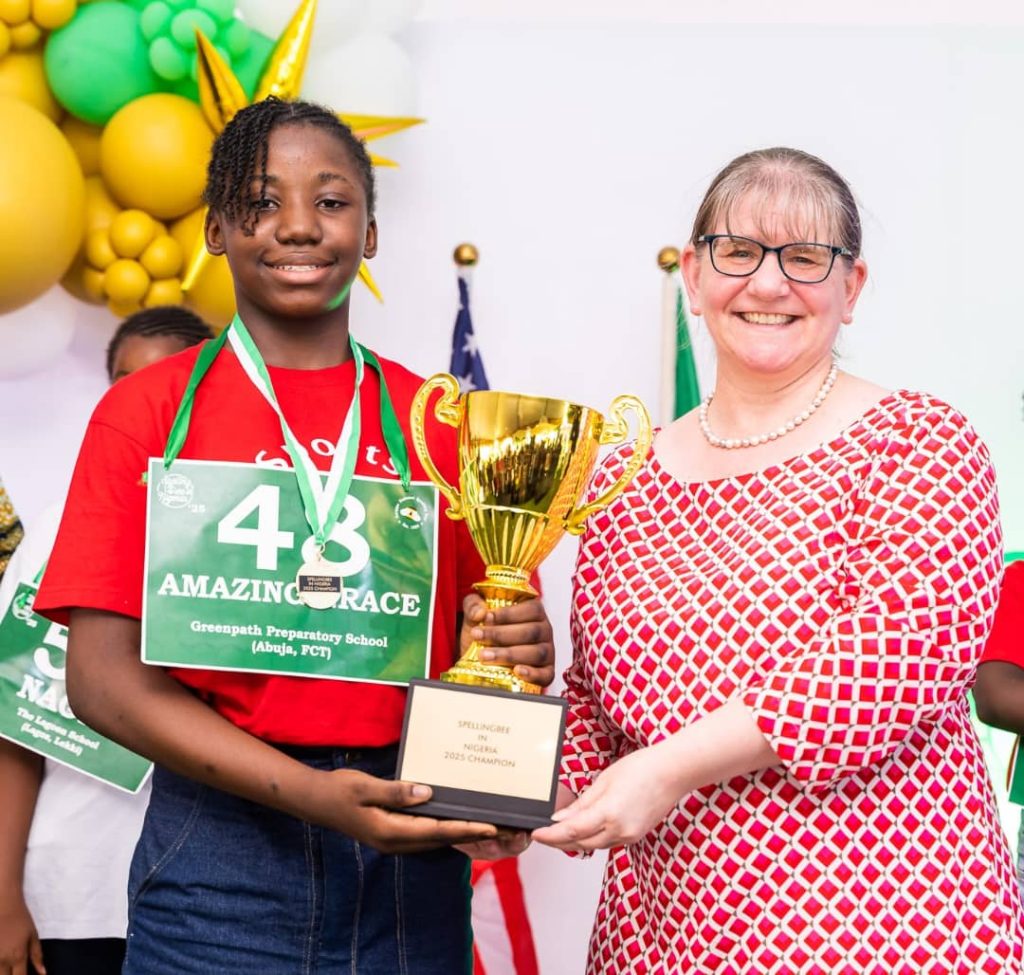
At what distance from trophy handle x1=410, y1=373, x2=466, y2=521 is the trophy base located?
150mm

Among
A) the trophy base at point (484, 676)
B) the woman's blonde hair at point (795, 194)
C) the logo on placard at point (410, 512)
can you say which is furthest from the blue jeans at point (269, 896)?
the woman's blonde hair at point (795, 194)

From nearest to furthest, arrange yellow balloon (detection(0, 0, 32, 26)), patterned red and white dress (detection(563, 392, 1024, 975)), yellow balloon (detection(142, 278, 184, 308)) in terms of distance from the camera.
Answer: patterned red and white dress (detection(563, 392, 1024, 975)), yellow balloon (detection(0, 0, 32, 26)), yellow balloon (detection(142, 278, 184, 308))

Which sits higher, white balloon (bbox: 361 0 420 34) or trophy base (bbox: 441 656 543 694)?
white balloon (bbox: 361 0 420 34)

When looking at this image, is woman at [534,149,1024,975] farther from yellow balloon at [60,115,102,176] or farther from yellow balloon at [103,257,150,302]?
yellow balloon at [60,115,102,176]

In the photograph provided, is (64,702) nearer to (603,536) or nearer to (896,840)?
(603,536)

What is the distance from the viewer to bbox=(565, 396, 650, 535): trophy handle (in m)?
1.30

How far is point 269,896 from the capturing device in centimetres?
125

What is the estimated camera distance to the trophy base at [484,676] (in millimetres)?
1242

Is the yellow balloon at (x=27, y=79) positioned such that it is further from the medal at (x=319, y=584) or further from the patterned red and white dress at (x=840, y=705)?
the patterned red and white dress at (x=840, y=705)

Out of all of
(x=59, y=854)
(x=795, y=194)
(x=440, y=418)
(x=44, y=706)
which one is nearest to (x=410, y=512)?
(x=440, y=418)

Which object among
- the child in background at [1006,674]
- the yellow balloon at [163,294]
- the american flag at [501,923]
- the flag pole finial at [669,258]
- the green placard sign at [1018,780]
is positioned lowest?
the american flag at [501,923]

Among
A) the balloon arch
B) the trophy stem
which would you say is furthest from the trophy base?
the balloon arch

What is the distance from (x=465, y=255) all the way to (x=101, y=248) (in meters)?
0.79

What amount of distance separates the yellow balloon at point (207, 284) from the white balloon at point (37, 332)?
0.32m
